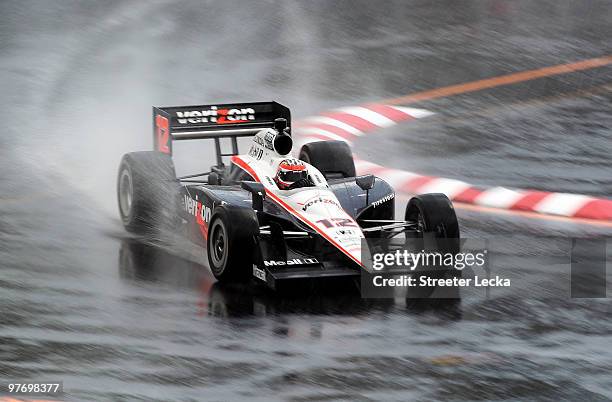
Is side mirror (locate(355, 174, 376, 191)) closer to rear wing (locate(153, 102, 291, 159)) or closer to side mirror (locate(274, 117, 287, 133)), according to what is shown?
side mirror (locate(274, 117, 287, 133))

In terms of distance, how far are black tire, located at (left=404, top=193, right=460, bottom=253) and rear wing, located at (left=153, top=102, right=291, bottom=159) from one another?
3.11 metres

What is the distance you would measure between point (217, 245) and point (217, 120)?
3163 millimetres

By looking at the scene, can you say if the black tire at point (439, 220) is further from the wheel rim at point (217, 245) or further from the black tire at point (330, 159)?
the black tire at point (330, 159)

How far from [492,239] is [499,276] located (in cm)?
160

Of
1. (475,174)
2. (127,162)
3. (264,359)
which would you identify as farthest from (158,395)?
(475,174)

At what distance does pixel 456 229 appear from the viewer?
14984 mm

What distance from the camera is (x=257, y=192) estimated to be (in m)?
15.5

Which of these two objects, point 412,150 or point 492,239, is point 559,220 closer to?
point 492,239

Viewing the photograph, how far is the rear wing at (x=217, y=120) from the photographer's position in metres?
17.8

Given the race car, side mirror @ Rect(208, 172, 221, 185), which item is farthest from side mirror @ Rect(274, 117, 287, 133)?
side mirror @ Rect(208, 172, 221, 185)

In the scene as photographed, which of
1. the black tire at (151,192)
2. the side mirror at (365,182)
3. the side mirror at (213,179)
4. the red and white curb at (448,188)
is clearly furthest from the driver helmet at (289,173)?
the red and white curb at (448,188)

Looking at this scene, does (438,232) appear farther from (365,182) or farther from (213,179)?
(213,179)

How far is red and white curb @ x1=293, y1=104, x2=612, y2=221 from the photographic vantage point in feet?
59.4

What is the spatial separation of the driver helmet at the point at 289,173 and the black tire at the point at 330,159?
5.87 feet
